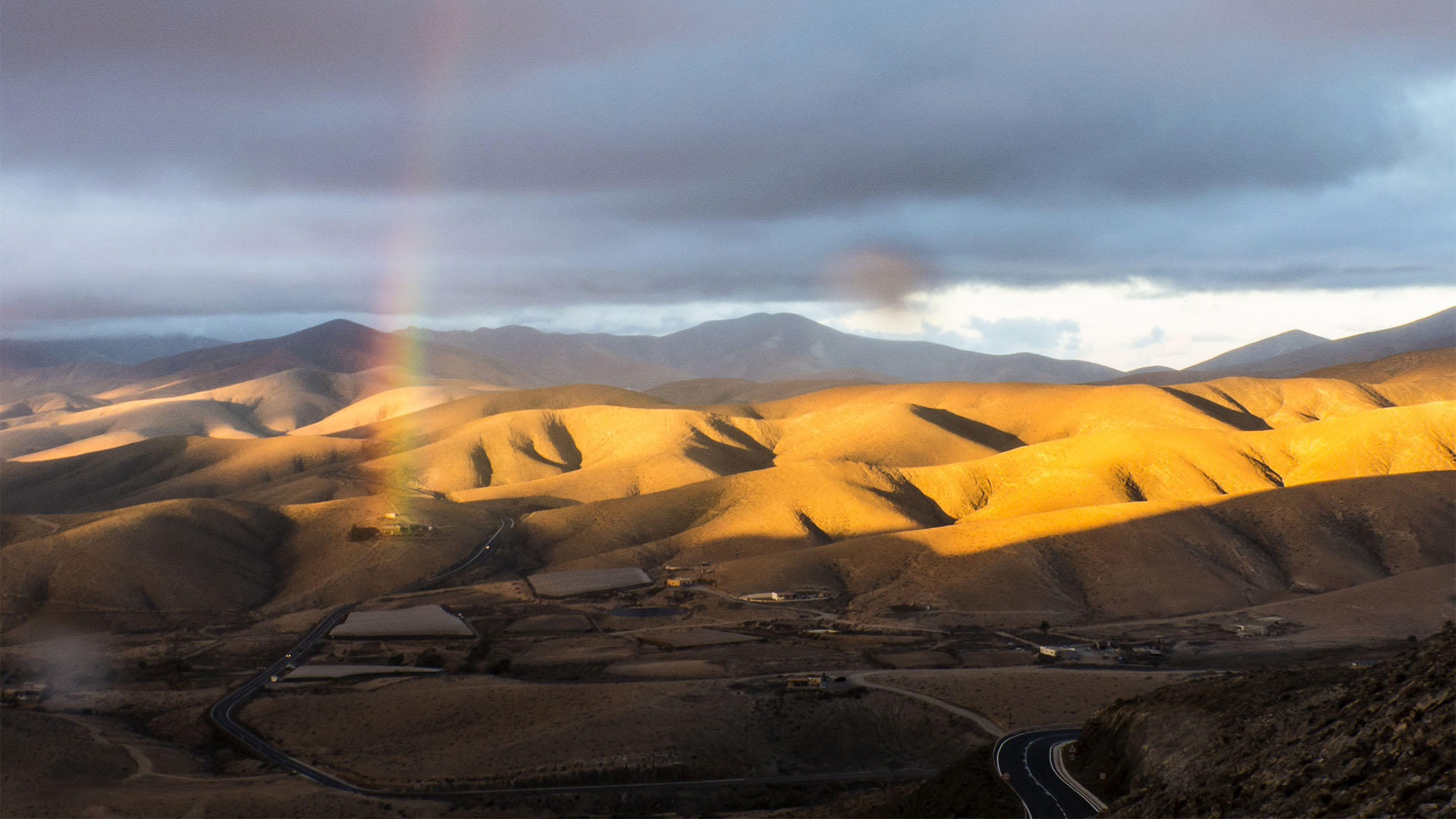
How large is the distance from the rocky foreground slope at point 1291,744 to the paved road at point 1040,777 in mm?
952

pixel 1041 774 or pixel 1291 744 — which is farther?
pixel 1041 774

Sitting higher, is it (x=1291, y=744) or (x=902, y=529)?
(x=1291, y=744)

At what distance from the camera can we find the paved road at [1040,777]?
3222cm

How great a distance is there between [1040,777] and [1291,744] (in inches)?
489

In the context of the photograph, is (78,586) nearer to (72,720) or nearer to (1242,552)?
(72,720)

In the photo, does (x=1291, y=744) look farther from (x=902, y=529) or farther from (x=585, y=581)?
(x=902, y=529)

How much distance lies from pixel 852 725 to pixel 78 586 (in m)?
83.3

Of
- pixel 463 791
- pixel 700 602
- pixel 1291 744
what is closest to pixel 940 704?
pixel 463 791

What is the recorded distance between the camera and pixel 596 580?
102938mm

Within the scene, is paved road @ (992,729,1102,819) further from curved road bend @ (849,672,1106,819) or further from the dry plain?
the dry plain

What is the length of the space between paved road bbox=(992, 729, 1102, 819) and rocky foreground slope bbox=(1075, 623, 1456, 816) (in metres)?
0.95

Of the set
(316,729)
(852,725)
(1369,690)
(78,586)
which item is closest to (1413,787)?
(1369,690)

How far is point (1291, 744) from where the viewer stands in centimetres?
2494

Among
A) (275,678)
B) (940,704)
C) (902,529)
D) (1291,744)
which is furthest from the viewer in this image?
(902,529)
